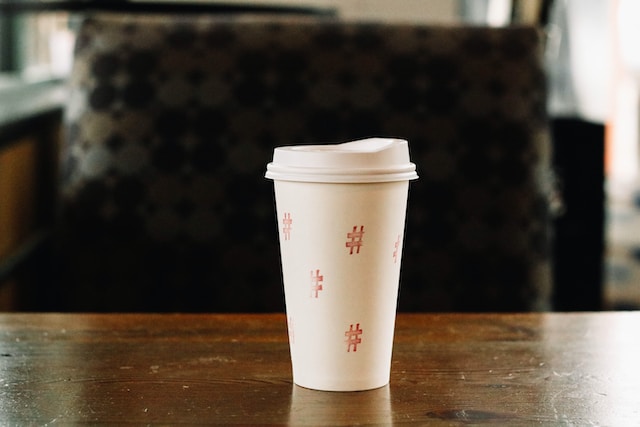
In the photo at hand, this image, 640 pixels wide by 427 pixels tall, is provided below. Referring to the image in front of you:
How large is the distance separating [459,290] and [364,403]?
115 centimetres

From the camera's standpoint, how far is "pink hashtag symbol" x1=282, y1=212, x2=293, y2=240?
0.69 metres

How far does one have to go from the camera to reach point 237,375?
719 mm

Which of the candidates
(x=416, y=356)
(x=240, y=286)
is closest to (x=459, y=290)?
(x=240, y=286)

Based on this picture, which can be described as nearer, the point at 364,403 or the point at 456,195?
the point at 364,403

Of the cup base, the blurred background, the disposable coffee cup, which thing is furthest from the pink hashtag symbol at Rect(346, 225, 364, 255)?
the blurred background

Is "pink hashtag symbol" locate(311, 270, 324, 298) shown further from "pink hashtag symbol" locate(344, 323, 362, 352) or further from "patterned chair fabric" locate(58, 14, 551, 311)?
"patterned chair fabric" locate(58, 14, 551, 311)

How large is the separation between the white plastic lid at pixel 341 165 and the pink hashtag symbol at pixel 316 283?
0.08 meters

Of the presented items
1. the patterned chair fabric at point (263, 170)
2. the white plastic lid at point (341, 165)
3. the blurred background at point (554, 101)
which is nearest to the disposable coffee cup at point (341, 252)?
the white plastic lid at point (341, 165)

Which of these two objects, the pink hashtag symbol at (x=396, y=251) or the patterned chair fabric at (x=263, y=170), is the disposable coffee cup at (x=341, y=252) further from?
the patterned chair fabric at (x=263, y=170)

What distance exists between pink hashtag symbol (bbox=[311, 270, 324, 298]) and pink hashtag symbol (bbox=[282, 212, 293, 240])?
38 mm

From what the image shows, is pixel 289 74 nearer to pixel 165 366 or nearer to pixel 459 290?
pixel 459 290

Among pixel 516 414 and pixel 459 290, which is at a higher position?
pixel 516 414

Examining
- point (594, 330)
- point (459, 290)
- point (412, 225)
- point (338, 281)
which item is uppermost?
point (338, 281)

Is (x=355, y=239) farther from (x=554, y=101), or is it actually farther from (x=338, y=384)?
(x=554, y=101)
